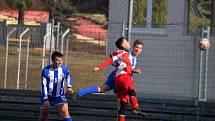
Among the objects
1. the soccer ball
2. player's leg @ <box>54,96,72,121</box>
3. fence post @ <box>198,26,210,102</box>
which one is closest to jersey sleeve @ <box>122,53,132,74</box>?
player's leg @ <box>54,96,72,121</box>

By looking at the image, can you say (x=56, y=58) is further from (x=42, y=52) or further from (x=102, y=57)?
(x=102, y=57)

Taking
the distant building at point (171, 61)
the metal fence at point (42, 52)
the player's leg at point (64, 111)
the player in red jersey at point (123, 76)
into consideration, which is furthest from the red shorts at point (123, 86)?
the metal fence at point (42, 52)

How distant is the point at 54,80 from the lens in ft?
51.9

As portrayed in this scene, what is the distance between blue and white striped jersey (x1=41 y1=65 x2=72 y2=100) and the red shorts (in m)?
1.06

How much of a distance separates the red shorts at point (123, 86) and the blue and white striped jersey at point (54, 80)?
106cm

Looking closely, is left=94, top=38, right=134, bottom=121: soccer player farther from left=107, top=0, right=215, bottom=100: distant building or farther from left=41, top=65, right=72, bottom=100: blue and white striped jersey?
left=107, top=0, right=215, bottom=100: distant building

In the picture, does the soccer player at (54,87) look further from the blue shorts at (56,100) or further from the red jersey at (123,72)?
the red jersey at (123,72)

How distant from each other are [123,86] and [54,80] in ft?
5.03

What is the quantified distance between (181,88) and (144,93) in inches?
36.8

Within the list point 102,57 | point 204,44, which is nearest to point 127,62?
point 204,44

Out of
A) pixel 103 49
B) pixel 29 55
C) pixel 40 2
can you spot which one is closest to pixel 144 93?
pixel 103 49

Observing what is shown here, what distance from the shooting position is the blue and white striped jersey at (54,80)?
1575cm

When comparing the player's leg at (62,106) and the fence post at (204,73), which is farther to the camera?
the fence post at (204,73)

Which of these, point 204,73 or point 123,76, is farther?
point 204,73
